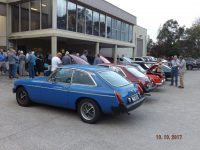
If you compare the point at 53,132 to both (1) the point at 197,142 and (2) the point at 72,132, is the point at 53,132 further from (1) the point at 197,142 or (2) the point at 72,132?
(1) the point at 197,142

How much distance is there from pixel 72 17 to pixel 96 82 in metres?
14.0

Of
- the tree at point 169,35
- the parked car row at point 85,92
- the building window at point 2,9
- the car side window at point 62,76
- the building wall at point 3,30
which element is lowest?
the parked car row at point 85,92

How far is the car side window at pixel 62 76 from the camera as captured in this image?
7074mm

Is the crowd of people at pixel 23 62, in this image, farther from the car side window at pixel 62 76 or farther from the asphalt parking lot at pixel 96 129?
the asphalt parking lot at pixel 96 129

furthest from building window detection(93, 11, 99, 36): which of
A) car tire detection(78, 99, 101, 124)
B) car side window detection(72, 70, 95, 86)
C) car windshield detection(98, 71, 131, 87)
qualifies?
car tire detection(78, 99, 101, 124)

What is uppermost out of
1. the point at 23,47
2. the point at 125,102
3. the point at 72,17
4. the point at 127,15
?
the point at 127,15

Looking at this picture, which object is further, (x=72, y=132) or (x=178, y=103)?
(x=178, y=103)

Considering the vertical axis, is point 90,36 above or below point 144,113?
above

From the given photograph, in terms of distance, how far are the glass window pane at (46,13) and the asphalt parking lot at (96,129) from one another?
32.9 ft

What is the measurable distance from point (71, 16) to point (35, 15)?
9.14 feet

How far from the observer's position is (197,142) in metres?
5.42

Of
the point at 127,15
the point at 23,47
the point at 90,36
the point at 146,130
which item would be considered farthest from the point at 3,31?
the point at 146,130

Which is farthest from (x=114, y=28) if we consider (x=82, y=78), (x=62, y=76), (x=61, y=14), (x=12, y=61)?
(x=82, y=78)

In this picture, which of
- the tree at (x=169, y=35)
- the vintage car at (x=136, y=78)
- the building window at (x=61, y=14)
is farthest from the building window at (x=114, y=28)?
the tree at (x=169, y=35)
